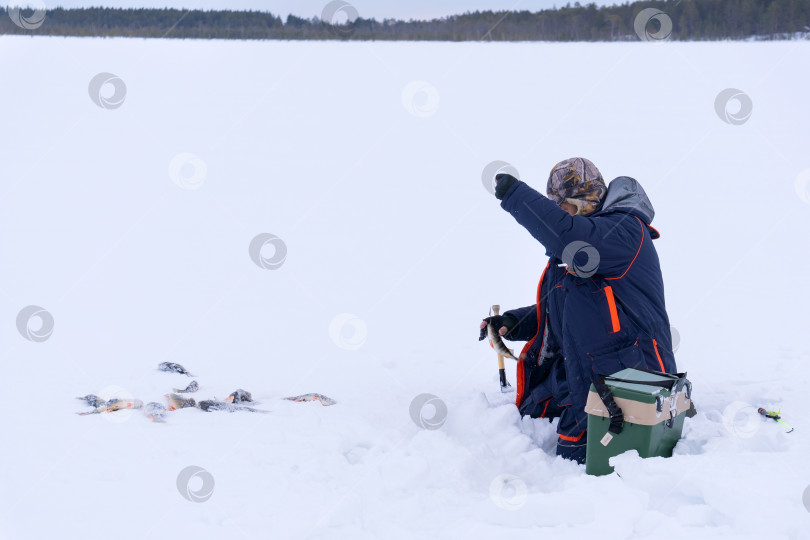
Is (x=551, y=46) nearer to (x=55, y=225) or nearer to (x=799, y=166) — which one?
(x=799, y=166)

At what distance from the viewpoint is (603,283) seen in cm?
315

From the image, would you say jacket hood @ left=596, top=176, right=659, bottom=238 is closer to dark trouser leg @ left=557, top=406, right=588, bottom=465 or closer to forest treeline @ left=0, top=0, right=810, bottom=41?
dark trouser leg @ left=557, top=406, right=588, bottom=465

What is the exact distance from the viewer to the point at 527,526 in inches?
92.5

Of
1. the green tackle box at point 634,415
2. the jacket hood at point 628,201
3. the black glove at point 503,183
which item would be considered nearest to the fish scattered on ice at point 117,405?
the black glove at point 503,183

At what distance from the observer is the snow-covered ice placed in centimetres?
258

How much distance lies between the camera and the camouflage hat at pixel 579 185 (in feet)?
11.0

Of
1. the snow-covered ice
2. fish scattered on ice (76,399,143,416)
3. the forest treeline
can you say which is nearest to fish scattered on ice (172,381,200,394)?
the snow-covered ice

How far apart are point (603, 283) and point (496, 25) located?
2807 centimetres

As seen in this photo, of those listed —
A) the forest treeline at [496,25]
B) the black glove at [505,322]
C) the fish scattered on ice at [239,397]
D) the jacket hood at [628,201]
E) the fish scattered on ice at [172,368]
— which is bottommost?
Answer: the fish scattered on ice at [239,397]

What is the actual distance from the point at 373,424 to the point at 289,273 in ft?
12.6

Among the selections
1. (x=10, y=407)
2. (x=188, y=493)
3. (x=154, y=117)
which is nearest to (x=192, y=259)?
(x=10, y=407)

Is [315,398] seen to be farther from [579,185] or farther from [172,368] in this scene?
[579,185]

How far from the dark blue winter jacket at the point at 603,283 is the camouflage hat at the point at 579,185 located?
69 mm

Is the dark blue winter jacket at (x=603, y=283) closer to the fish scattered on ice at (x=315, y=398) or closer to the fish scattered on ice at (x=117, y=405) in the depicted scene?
the fish scattered on ice at (x=315, y=398)
